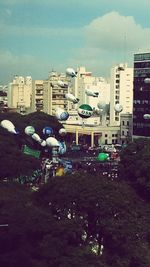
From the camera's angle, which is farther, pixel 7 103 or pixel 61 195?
pixel 7 103

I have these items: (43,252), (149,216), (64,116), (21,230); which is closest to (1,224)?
(21,230)

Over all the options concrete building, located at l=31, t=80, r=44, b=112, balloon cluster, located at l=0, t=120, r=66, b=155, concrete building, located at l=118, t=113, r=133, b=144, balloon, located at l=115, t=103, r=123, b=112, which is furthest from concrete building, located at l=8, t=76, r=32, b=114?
balloon cluster, located at l=0, t=120, r=66, b=155

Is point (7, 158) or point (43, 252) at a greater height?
point (7, 158)

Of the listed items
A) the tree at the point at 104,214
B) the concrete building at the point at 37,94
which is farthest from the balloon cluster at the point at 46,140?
the concrete building at the point at 37,94

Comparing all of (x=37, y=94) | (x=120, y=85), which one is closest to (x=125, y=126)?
(x=120, y=85)

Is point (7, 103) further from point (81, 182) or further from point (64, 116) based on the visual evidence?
point (81, 182)

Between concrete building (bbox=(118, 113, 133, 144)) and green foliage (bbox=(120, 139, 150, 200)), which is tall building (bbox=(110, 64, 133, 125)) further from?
green foliage (bbox=(120, 139, 150, 200))

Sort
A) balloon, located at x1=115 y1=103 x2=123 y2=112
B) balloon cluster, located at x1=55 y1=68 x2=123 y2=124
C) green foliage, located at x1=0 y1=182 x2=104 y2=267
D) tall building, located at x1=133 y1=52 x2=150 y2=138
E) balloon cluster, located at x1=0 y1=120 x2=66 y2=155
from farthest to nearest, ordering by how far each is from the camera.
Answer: balloon, located at x1=115 y1=103 x2=123 y2=112
tall building, located at x1=133 y1=52 x2=150 y2=138
balloon cluster, located at x1=55 y1=68 x2=123 y2=124
balloon cluster, located at x1=0 y1=120 x2=66 y2=155
green foliage, located at x1=0 y1=182 x2=104 y2=267

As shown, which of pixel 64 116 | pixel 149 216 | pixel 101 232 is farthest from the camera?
pixel 64 116

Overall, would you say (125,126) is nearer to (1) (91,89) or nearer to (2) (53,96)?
(1) (91,89)
